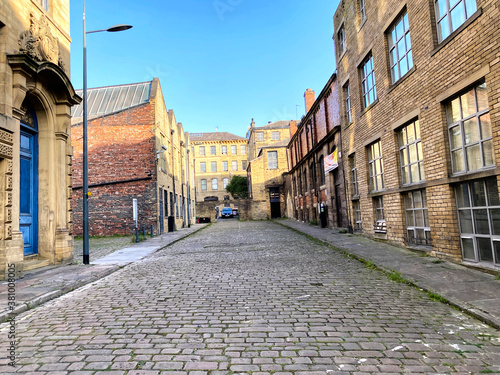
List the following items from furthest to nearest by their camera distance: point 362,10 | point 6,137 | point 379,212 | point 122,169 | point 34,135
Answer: point 122,169 → point 362,10 → point 379,212 → point 34,135 → point 6,137

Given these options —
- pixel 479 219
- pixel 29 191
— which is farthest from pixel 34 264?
pixel 479 219

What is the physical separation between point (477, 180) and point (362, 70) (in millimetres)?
8428

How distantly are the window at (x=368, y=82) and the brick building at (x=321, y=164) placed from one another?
3783mm

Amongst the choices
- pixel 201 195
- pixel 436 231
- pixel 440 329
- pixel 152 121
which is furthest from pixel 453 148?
pixel 201 195

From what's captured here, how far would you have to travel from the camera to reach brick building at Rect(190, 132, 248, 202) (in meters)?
73.4

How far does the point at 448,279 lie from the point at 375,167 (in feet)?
23.8

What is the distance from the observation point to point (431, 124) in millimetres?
8477

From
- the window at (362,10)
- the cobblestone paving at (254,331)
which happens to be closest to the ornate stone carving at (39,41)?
the cobblestone paving at (254,331)

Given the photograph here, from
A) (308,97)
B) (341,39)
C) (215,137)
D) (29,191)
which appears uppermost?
(215,137)

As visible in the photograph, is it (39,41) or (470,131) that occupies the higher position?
(39,41)

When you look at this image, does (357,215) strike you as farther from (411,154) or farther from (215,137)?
(215,137)

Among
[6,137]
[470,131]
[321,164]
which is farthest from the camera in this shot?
[321,164]

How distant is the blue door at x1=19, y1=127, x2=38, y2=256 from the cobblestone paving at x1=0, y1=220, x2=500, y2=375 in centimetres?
361

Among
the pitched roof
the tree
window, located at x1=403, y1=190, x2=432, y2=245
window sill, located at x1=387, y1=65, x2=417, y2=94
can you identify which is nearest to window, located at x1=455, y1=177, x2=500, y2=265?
window, located at x1=403, y1=190, x2=432, y2=245
